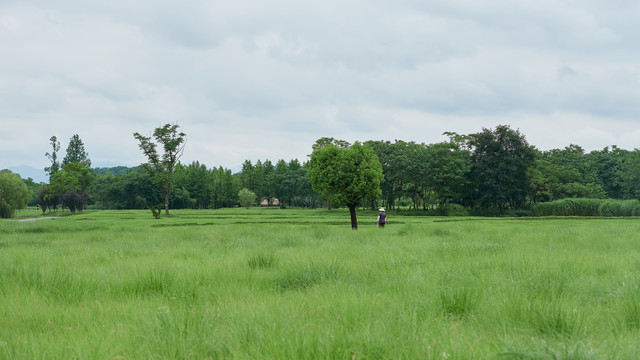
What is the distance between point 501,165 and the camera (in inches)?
2601

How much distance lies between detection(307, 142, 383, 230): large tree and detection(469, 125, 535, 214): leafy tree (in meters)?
47.8

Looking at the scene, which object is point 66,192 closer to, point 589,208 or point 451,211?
point 451,211

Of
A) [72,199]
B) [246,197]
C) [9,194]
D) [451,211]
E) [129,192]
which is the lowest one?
[451,211]

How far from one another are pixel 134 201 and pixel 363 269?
123 m

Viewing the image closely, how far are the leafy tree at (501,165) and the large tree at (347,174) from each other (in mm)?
47800

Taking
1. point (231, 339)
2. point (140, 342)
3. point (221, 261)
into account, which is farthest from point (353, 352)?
point (221, 261)

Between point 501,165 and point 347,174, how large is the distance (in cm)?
5037

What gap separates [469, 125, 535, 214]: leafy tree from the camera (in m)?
66.3

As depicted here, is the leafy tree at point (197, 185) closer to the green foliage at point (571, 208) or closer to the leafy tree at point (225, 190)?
the leafy tree at point (225, 190)

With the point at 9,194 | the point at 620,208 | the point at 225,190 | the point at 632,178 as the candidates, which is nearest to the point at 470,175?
the point at 620,208

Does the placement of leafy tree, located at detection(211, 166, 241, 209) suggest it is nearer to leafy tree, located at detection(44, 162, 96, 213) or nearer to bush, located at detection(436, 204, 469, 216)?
leafy tree, located at detection(44, 162, 96, 213)

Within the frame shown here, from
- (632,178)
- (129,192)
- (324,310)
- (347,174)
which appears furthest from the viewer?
(129,192)

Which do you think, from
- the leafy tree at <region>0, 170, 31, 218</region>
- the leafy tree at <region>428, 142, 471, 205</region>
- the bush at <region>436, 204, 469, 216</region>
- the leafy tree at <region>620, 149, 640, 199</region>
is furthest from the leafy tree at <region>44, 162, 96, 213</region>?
the leafy tree at <region>620, 149, 640, 199</region>

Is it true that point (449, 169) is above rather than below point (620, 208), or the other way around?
above
